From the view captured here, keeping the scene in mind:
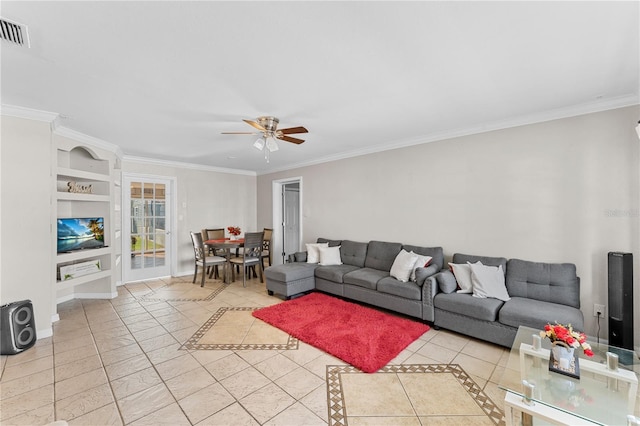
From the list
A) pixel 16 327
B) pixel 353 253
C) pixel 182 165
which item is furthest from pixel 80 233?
pixel 353 253

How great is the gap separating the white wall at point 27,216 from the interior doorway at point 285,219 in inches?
157

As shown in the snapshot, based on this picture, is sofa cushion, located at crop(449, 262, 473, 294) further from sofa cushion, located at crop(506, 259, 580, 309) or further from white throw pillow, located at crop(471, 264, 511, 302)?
sofa cushion, located at crop(506, 259, 580, 309)

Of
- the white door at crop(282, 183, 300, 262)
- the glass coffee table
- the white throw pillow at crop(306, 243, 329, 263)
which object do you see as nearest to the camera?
the glass coffee table

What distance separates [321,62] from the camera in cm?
199

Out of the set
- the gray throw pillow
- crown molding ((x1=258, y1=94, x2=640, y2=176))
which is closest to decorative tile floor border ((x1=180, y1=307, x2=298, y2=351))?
the gray throw pillow

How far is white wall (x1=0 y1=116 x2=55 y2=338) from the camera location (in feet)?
9.05

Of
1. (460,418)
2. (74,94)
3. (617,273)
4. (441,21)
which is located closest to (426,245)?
(617,273)

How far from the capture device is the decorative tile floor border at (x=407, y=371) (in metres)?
1.80

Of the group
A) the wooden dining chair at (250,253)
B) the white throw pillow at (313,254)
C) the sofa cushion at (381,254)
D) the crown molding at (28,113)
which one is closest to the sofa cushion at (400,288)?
the sofa cushion at (381,254)

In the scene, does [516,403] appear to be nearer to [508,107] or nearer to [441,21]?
[441,21]

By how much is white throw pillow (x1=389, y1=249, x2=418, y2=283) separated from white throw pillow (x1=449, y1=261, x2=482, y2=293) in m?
0.52

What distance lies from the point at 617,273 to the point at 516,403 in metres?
1.87

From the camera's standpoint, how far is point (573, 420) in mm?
1358

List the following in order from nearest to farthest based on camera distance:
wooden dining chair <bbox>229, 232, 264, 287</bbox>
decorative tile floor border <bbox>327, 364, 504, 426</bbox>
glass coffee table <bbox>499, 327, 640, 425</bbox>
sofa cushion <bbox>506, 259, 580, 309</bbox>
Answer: glass coffee table <bbox>499, 327, 640, 425</bbox> → decorative tile floor border <bbox>327, 364, 504, 426</bbox> → sofa cushion <bbox>506, 259, 580, 309</bbox> → wooden dining chair <bbox>229, 232, 264, 287</bbox>
